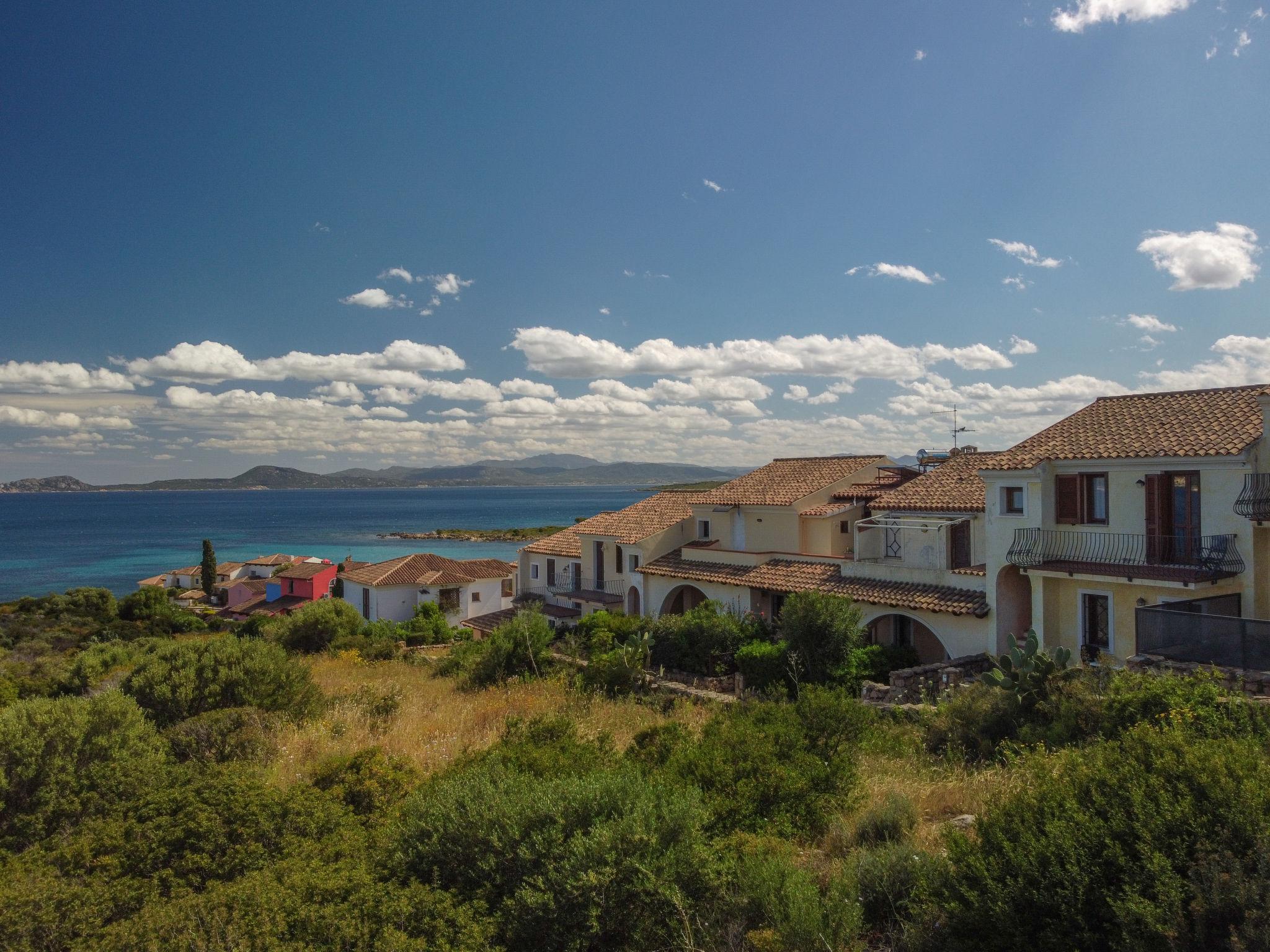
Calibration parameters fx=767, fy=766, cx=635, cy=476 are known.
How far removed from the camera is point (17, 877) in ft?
17.7

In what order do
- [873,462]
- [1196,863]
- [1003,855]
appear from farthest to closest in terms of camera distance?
[873,462]
[1003,855]
[1196,863]

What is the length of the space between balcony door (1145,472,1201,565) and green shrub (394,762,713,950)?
50.5 feet

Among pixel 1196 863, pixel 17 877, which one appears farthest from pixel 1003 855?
pixel 17 877

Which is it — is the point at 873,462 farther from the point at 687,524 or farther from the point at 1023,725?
the point at 1023,725

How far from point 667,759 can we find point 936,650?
16.1 m

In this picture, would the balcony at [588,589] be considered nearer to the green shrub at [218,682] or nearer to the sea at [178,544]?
the green shrub at [218,682]

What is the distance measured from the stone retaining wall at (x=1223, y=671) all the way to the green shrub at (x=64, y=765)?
547 inches

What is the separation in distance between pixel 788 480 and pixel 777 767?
23.5 m

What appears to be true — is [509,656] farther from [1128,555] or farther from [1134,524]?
[1134,524]

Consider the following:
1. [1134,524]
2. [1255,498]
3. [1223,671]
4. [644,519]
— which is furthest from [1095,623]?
[644,519]

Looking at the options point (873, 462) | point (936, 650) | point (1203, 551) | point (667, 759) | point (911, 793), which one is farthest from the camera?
point (873, 462)

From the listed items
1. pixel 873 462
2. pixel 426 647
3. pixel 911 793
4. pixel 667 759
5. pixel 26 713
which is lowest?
pixel 426 647

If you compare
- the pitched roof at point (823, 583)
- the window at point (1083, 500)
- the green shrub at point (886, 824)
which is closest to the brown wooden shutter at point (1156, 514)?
the window at point (1083, 500)

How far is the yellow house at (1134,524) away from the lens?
1566cm
